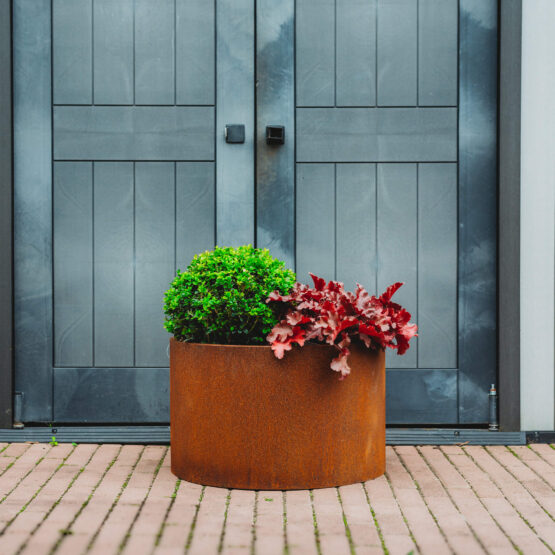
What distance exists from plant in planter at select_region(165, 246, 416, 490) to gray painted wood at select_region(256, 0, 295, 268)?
0.96 metres

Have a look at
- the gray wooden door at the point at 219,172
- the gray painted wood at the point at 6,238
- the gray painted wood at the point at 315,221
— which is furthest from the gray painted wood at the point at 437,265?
the gray painted wood at the point at 6,238

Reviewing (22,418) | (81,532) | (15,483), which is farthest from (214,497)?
(22,418)

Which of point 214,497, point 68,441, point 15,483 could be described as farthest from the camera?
point 68,441

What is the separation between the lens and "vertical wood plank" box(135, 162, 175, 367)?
4449 mm

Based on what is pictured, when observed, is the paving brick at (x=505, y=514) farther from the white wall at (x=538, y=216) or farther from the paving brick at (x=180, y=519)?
the paving brick at (x=180, y=519)

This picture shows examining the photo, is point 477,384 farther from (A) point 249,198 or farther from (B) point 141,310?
(B) point 141,310

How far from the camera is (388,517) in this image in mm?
2973

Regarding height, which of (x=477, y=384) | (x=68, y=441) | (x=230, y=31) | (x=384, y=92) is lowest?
(x=68, y=441)

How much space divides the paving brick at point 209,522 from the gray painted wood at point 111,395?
120cm

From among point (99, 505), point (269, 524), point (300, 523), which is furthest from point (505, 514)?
point (99, 505)

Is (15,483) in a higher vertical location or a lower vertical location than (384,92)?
lower

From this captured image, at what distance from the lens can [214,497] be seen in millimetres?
3217

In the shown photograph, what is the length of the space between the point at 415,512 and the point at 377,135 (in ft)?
7.72

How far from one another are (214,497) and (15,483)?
100 cm
